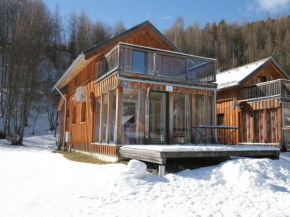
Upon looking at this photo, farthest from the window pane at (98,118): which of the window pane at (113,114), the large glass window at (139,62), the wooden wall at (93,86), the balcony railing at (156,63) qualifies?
the large glass window at (139,62)

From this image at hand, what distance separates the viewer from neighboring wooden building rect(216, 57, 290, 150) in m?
14.5

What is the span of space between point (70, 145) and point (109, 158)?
22.6 feet

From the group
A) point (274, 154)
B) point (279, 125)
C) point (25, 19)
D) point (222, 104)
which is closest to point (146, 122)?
→ point (274, 154)

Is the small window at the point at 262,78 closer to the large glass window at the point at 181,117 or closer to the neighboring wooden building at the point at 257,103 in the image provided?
the neighboring wooden building at the point at 257,103

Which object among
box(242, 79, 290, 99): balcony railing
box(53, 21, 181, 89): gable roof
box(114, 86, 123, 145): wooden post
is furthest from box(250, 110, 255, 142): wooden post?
box(114, 86, 123, 145): wooden post

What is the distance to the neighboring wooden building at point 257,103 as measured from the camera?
14.5 meters

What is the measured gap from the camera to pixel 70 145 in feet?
50.4

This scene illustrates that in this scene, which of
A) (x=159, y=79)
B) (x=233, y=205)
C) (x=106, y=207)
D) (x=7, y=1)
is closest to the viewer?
(x=106, y=207)

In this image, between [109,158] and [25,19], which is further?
[25,19]

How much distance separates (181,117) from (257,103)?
7.45m

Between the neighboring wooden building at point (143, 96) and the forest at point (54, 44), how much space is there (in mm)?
10535

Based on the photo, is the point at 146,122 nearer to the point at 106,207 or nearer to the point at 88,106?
the point at 88,106

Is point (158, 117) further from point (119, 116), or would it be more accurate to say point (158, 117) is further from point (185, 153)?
point (185, 153)

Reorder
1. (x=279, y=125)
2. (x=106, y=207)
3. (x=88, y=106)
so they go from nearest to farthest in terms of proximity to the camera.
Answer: (x=106, y=207)
(x=88, y=106)
(x=279, y=125)
